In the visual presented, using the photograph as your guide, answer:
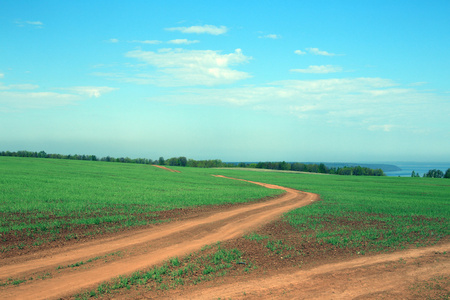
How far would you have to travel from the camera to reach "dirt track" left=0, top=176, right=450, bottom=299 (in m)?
8.51

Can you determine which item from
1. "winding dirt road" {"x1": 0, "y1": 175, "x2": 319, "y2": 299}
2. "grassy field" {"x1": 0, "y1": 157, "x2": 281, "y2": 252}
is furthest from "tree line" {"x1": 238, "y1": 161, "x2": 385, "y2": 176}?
"winding dirt road" {"x1": 0, "y1": 175, "x2": 319, "y2": 299}

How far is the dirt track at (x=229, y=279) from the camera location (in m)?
8.51

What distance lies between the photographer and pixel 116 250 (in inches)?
486

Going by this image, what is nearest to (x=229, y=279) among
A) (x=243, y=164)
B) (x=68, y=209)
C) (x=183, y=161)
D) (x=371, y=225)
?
(x=371, y=225)

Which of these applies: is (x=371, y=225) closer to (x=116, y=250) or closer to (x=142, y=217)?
(x=142, y=217)

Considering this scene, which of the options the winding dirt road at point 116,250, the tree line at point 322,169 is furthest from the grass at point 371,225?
the tree line at point 322,169

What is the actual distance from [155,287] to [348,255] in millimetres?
7737

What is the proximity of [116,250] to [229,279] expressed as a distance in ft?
17.7

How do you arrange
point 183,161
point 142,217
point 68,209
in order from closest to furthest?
point 142,217
point 68,209
point 183,161

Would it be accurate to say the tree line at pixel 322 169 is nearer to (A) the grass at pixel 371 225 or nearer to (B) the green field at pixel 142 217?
(B) the green field at pixel 142 217

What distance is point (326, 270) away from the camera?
34.2ft

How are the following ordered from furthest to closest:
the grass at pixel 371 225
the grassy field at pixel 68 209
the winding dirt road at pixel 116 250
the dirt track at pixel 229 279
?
the grassy field at pixel 68 209 → the grass at pixel 371 225 → the winding dirt road at pixel 116 250 → the dirt track at pixel 229 279

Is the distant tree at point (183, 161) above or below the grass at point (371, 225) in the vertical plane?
above

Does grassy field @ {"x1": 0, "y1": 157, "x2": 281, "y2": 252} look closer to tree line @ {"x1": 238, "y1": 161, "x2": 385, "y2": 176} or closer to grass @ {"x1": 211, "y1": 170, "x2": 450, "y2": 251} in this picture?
grass @ {"x1": 211, "y1": 170, "x2": 450, "y2": 251}
